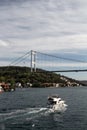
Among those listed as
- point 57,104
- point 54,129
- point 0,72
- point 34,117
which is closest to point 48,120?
point 34,117

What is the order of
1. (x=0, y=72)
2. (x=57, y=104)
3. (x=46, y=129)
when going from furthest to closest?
1. (x=0, y=72)
2. (x=57, y=104)
3. (x=46, y=129)

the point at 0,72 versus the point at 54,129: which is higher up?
the point at 0,72

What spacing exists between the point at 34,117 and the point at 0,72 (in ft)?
434

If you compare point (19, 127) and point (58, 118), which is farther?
point (58, 118)

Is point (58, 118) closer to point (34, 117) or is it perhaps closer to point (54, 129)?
point (34, 117)

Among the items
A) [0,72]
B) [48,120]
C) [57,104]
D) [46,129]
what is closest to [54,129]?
[46,129]

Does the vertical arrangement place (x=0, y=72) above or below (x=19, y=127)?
above

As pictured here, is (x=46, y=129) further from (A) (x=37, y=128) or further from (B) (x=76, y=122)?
(B) (x=76, y=122)

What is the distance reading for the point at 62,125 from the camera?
59.4 metres

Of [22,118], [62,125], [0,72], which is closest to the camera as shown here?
[62,125]

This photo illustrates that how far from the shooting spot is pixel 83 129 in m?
55.4

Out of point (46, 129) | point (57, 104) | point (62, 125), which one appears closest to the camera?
point (46, 129)

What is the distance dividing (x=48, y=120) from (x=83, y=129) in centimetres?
1003

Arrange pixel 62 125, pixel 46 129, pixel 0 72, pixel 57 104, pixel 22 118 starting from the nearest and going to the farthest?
1. pixel 46 129
2. pixel 62 125
3. pixel 22 118
4. pixel 57 104
5. pixel 0 72
